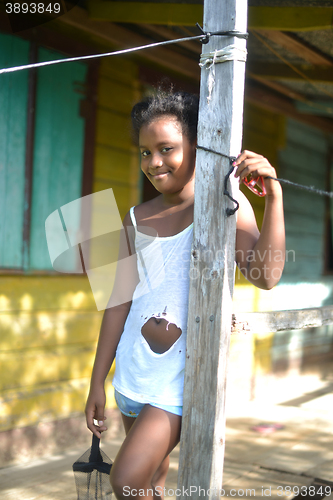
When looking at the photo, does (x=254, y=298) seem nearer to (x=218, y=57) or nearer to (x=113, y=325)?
(x=113, y=325)

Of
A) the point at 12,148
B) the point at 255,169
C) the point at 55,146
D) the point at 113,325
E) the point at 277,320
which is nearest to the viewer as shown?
the point at 255,169

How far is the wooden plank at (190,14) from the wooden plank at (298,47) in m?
0.34

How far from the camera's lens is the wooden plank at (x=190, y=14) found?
303 cm

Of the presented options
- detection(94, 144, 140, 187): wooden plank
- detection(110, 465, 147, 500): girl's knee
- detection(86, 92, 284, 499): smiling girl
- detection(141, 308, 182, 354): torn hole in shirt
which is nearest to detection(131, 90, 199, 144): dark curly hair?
detection(86, 92, 284, 499): smiling girl

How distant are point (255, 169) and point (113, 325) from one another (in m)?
0.86

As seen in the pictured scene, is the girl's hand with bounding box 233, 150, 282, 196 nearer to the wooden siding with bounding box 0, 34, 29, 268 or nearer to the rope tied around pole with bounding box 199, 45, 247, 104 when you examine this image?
the rope tied around pole with bounding box 199, 45, 247, 104

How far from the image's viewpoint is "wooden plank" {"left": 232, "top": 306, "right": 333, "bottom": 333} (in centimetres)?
173

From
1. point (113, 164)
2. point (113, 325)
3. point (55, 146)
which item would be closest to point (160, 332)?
point (113, 325)

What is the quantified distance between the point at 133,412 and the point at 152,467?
0.25 m

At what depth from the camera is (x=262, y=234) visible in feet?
5.29

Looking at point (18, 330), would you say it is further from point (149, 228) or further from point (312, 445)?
point (312, 445)

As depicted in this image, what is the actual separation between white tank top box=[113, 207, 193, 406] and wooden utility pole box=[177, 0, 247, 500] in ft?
0.29

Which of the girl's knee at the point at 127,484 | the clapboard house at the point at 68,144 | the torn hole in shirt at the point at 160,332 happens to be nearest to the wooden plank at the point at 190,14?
the clapboard house at the point at 68,144

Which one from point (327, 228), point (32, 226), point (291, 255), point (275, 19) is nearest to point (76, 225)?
point (32, 226)
